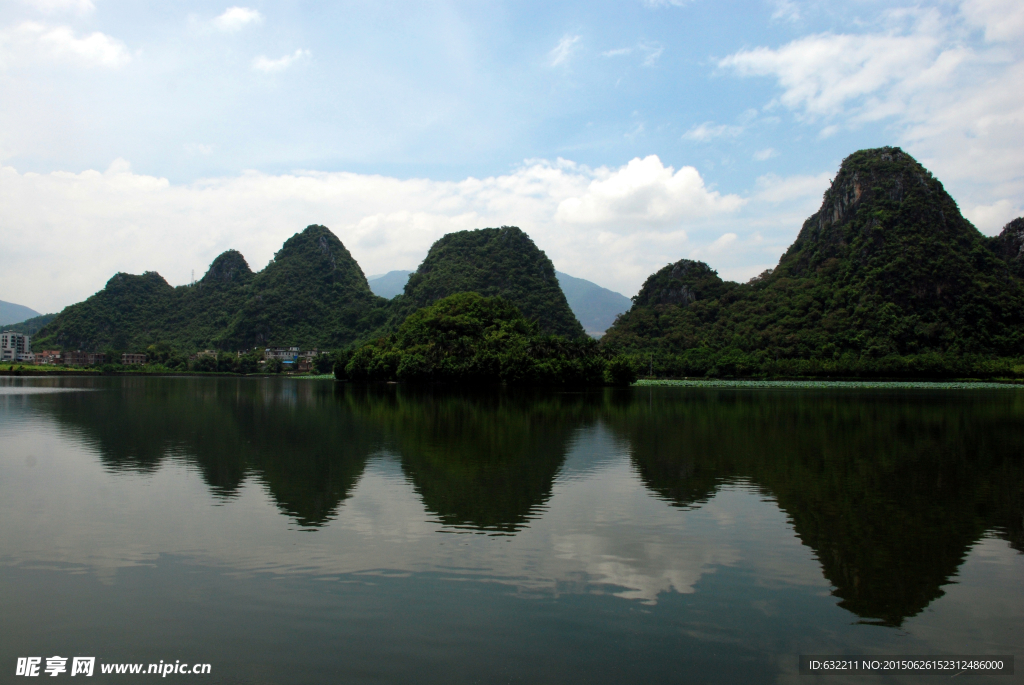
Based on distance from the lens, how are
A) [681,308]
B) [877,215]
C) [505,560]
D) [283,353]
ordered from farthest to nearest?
[283,353], [681,308], [877,215], [505,560]

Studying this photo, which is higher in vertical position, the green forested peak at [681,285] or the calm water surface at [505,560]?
the green forested peak at [681,285]

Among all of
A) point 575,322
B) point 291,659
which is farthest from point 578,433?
point 575,322

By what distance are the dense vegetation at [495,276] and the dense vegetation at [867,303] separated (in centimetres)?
1253

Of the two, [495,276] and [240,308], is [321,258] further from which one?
[495,276]

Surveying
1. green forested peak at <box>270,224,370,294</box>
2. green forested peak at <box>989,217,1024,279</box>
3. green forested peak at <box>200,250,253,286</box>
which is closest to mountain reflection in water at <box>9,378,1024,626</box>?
green forested peak at <box>989,217,1024,279</box>

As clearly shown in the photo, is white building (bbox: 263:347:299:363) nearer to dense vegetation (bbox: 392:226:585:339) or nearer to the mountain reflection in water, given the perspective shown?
dense vegetation (bbox: 392:226:585:339)

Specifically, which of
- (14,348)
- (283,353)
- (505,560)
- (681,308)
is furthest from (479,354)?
(14,348)

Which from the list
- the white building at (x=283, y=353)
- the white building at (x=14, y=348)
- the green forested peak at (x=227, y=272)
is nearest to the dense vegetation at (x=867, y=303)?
the white building at (x=283, y=353)

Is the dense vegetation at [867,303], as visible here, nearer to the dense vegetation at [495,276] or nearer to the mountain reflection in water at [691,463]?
the dense vegetation at [495,276]

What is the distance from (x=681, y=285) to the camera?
114312 millimetres

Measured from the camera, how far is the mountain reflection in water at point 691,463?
884cm

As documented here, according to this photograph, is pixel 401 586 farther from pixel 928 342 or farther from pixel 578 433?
pixel 928 342

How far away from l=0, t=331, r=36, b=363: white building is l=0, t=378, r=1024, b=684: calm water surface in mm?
128863

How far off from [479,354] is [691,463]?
4310 centimetres
